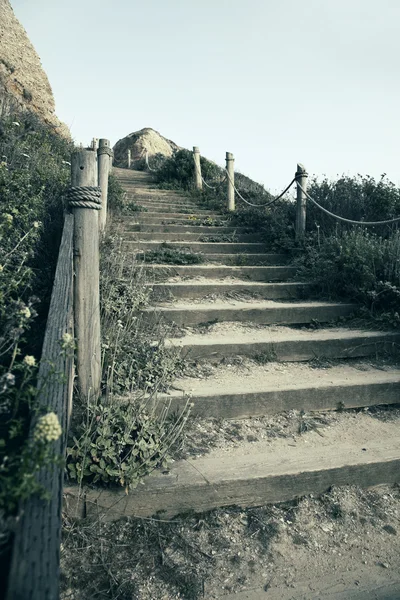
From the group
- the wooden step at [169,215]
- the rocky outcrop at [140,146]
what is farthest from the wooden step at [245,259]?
the rocky outcrop at [140,146]

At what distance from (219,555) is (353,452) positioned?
114 centimetres

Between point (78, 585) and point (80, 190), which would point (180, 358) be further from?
point (78, 585)

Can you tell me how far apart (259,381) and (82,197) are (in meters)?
1.90

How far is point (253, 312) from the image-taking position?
444 centimetres

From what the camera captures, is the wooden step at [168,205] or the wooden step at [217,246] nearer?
the wooden step at [217,246]

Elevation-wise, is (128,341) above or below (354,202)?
below

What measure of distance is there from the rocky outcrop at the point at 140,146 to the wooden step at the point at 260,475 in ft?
64.0

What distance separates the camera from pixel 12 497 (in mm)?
1122

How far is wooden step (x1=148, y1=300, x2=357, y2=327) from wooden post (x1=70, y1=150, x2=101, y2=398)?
1403mm

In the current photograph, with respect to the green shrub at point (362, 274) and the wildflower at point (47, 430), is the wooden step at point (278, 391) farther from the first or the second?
the wildflower at point (47, 430)

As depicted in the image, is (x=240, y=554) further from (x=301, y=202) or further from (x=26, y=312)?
(x=301, y=202)

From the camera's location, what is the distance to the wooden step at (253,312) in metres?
4.20

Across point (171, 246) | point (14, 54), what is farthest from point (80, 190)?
point (14, 54)

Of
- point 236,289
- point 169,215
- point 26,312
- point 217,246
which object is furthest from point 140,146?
point 26,312
